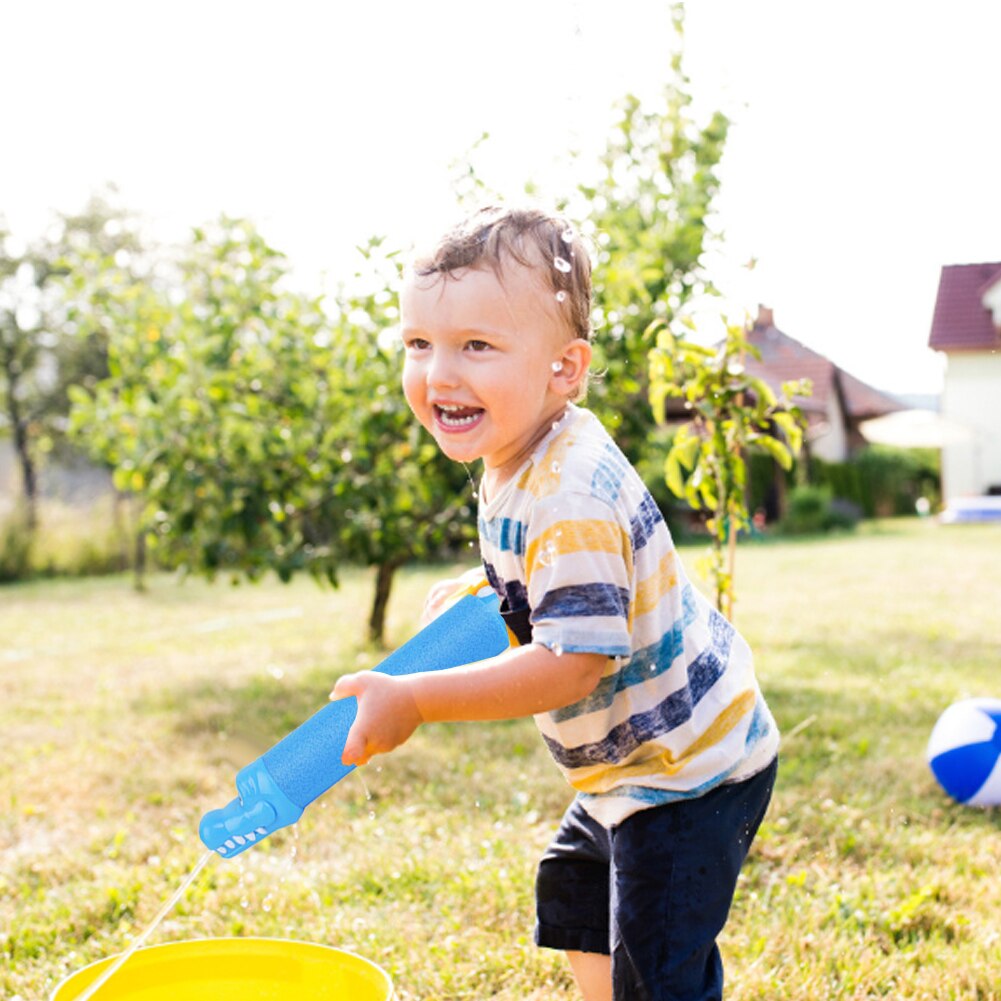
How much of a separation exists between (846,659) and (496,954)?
362cm

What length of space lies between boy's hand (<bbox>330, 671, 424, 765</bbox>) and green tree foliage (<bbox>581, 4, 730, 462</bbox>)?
2981mm

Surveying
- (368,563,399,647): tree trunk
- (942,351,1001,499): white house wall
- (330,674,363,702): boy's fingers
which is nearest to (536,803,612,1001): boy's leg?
(330,674,363,702): boy's fingers

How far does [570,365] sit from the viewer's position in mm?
1474

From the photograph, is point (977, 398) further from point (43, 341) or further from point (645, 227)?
point (43, 341)

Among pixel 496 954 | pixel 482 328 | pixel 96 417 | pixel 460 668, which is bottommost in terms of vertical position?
pixel 496 954

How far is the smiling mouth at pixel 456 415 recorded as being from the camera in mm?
1427

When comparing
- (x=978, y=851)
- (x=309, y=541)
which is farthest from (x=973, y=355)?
(x=309, y=541)

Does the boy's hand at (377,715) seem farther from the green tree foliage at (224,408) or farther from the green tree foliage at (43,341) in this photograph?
the green tree foliage at (43,341)

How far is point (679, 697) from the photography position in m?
1.48

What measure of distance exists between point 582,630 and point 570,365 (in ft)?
1.16

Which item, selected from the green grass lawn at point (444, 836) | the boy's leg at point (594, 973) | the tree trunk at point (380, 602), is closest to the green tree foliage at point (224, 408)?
the tree trunk at point (380, 602)

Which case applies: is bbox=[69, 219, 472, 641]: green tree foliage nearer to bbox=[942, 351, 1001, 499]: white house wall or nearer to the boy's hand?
bbox=[942, 351, 1001, 499]: white house wall

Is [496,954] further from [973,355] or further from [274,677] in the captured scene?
[274,677]

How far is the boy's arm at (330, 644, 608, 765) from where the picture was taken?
4.10ft
